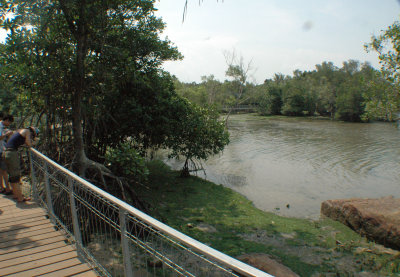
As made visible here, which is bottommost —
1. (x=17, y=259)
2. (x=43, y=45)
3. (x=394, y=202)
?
(x=394, y=202)

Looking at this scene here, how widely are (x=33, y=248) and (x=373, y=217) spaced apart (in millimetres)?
10169

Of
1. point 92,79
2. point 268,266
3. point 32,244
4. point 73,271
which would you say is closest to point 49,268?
point 73,271

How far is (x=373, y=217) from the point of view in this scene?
10.0 m

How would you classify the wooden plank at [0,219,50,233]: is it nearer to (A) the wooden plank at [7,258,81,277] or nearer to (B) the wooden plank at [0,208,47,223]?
(B) the wooden plank at [0,208,47,223]

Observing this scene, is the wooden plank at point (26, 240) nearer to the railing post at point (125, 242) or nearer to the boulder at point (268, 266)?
the railing post at point (125, 242)

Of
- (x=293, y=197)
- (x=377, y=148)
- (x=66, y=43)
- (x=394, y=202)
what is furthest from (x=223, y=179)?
(x=377, y=148)

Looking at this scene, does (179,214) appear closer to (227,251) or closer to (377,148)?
(227,251)

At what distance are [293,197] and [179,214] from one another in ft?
23.3

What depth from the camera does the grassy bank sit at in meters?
8.09

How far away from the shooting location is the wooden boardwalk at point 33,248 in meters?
4.07

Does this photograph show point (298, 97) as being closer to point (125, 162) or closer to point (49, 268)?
point (125, 162)

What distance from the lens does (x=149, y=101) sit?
12.8 metres

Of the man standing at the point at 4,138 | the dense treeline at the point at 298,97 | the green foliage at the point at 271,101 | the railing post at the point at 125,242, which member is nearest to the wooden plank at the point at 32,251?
the railing post at the point at 125,242

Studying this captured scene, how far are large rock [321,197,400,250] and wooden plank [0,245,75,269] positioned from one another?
9.49 meters
